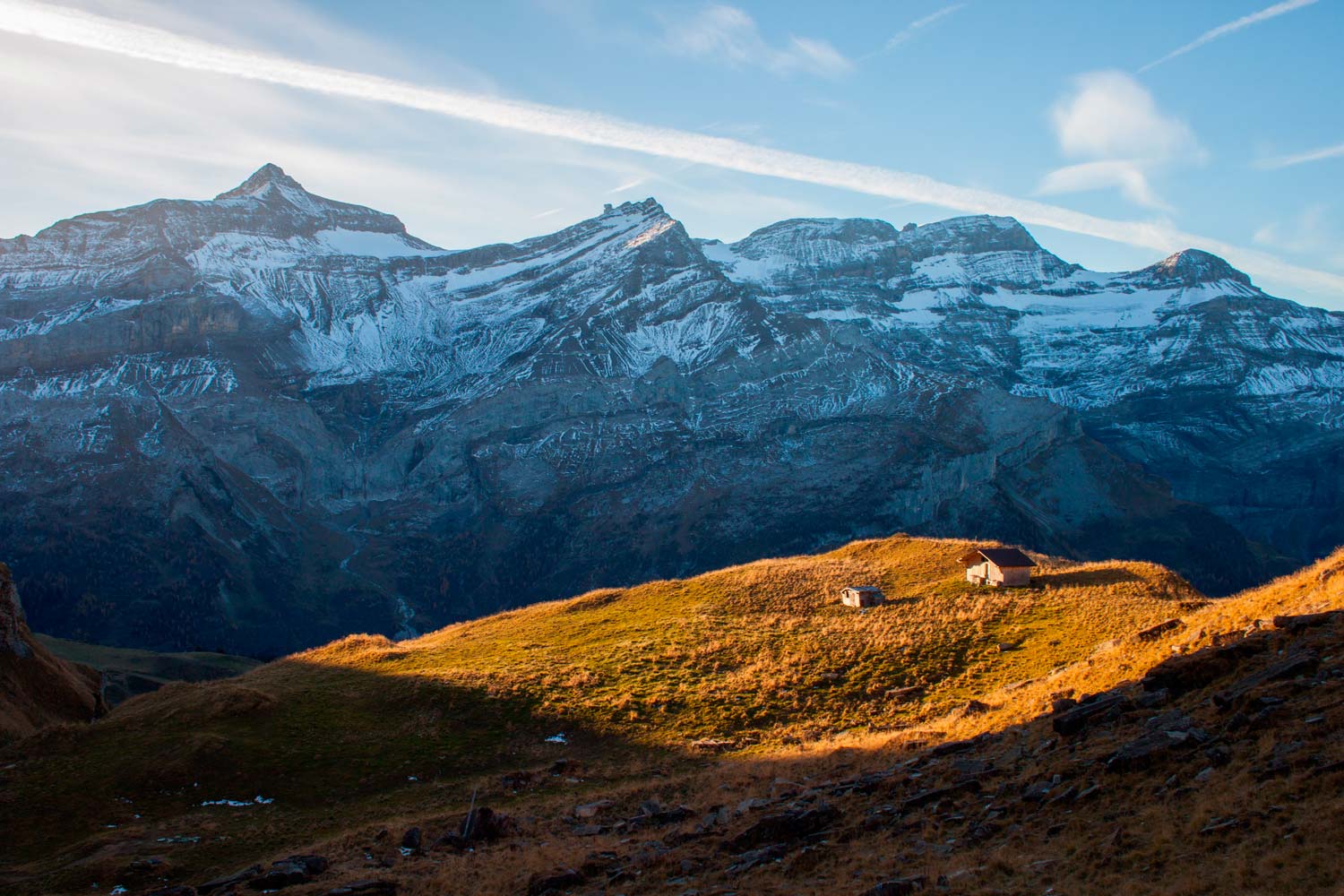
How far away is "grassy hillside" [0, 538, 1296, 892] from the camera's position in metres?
28.5

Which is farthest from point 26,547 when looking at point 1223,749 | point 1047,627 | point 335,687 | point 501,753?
point 1223,749

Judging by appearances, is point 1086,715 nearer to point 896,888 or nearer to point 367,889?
point 896,888

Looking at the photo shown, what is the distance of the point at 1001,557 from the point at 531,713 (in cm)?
2666

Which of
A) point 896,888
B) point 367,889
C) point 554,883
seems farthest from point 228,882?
point 896,888

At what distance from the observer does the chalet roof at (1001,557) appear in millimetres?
48500

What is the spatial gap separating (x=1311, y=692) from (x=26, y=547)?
221m

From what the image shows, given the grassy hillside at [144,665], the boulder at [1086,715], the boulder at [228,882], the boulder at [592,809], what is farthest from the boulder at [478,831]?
the grassy hillside at [144,665]

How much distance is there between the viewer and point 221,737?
34469 millimetres

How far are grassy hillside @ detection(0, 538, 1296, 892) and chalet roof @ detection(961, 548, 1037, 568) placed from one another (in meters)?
1.38

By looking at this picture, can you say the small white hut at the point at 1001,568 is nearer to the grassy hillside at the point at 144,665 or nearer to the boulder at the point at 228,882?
the boulder at the point at 228,882

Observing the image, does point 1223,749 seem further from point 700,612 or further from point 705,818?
point 700,612

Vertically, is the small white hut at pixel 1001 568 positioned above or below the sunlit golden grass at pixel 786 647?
above

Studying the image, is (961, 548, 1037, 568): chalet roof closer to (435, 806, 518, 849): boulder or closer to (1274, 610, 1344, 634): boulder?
(1274, 610, 1344, 634): boulder

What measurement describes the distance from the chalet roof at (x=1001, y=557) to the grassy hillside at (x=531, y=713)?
1377mm
